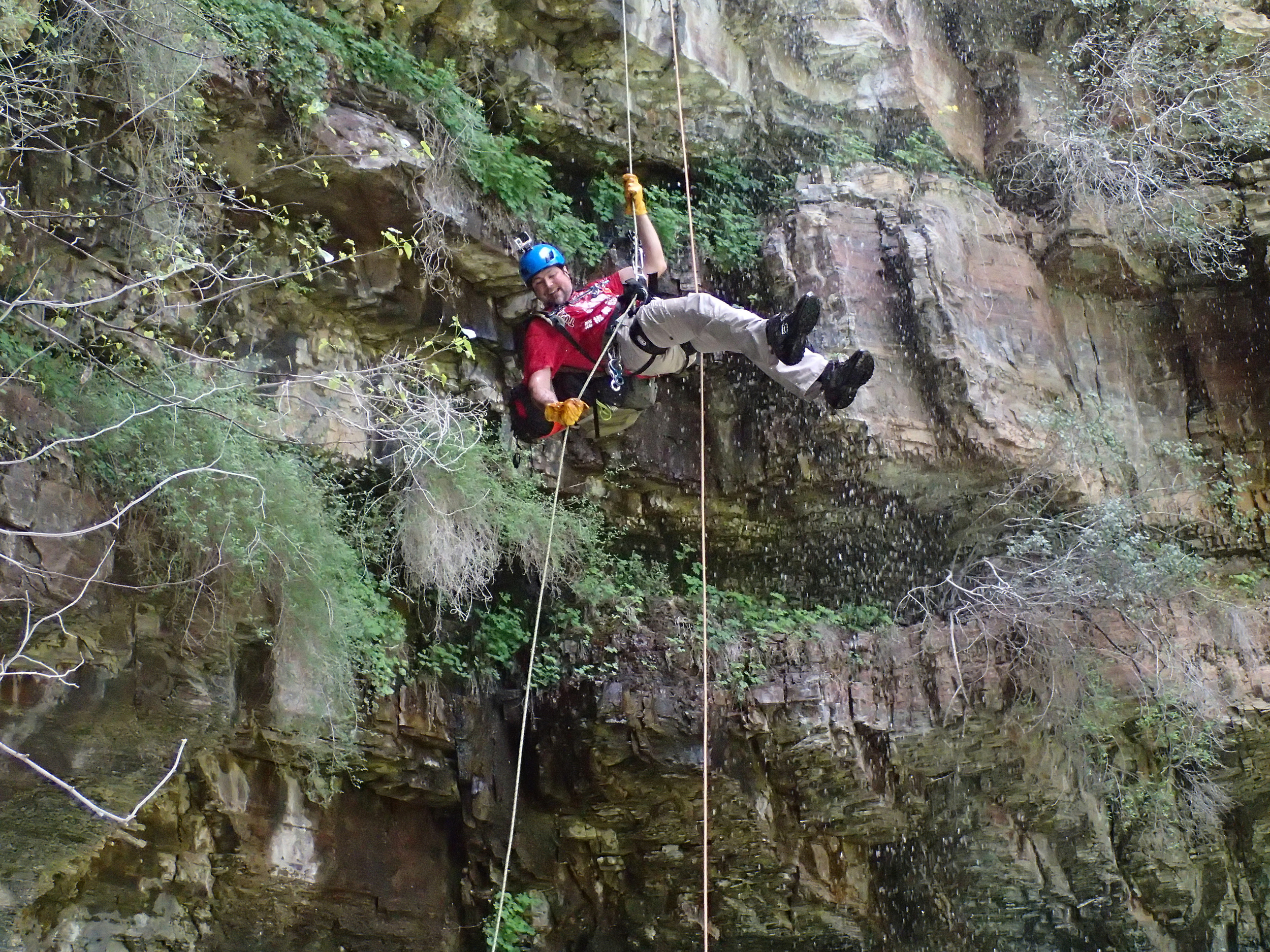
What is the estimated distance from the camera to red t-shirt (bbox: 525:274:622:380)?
568cm

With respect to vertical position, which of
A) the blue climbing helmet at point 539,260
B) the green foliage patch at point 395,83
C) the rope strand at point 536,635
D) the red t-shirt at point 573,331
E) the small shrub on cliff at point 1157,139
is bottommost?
the rope strand at point 536,635

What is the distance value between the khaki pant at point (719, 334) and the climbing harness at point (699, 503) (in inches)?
3.8

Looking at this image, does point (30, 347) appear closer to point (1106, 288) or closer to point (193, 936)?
point (193, 936)

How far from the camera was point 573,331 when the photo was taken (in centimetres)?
571

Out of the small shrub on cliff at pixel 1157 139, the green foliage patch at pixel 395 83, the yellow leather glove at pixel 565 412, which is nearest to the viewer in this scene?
the yellow leather glove at pixel 565 412

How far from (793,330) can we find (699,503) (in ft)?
8.71

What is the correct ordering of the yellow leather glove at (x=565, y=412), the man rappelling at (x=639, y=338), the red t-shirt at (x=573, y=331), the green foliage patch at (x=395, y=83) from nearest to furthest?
the yellow leather glove at (x=565, y=412)
the man rappelling at (x=639, y=338)
the green foliage patch at (x=395, y=83)
the red t-shirt at (x=573, y=331)

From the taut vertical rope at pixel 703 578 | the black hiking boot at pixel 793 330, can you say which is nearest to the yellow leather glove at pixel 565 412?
the black hiking boot at pixel 793 330

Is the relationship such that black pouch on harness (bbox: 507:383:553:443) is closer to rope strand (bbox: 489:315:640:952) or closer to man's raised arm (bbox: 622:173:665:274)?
rope strand (bbox: 489:315:640:952)

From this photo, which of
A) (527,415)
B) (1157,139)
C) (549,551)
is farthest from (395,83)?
(1157,139)

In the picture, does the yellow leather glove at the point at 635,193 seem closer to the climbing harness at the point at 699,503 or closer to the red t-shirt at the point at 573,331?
the climbing harness at the point at 699,503

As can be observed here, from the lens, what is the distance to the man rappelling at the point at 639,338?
5.04m

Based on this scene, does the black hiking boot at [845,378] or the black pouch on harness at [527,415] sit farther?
the black pouch on harness at [527,415]

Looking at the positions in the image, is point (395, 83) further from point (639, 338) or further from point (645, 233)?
point (639, 338)
